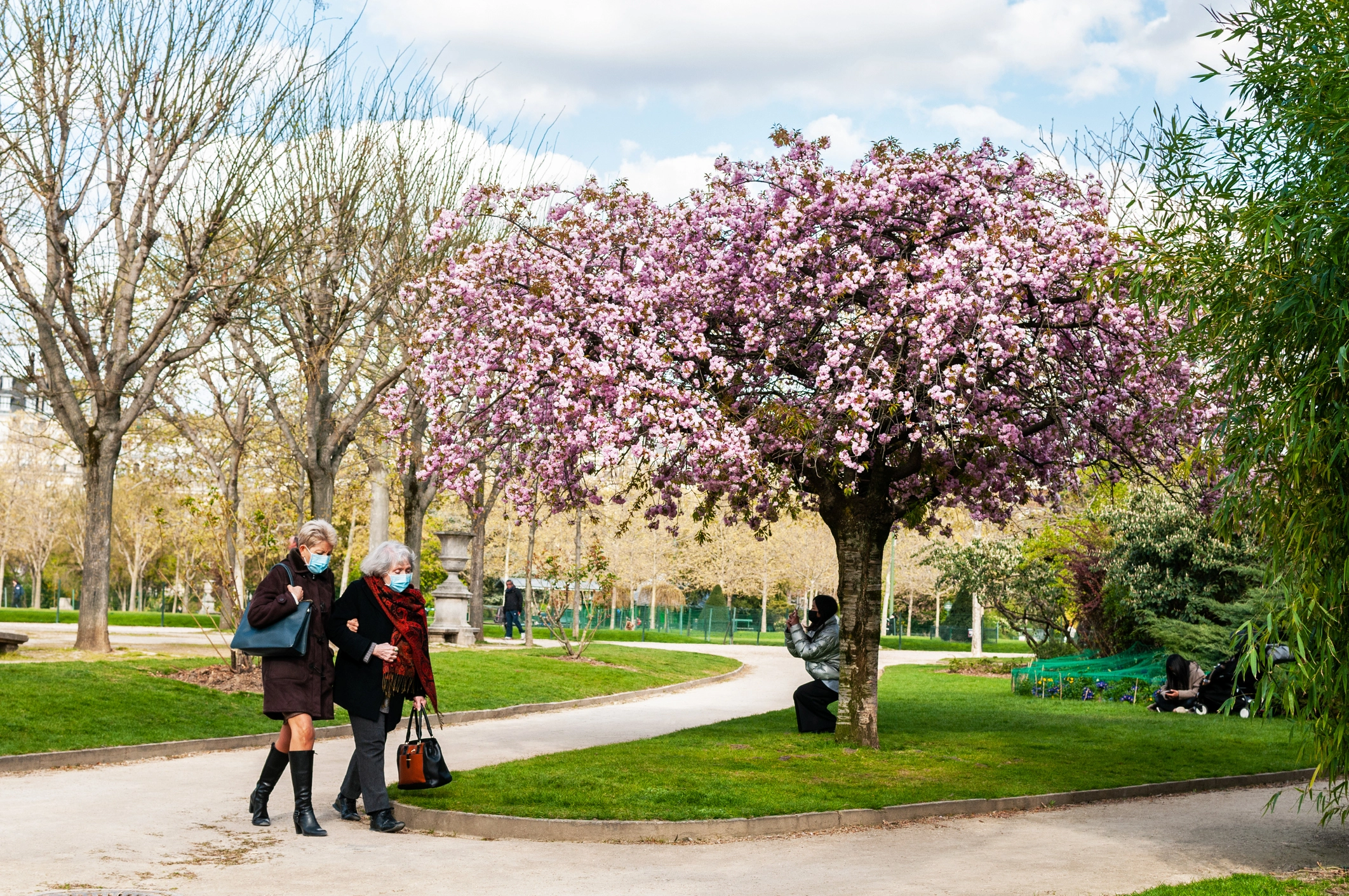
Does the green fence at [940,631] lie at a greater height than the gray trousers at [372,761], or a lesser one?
lesser

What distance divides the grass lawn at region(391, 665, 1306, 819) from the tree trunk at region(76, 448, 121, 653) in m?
10.1

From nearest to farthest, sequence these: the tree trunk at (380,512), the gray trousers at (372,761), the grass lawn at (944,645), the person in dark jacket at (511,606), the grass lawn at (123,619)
Result: 1. the gray trousers at (372,761)
2. the tree trunk at (380,512)
3. the person in dark jacket at (511,606)
4. the grass lawn at (123,619)
5. the grass lawn at (944,645)

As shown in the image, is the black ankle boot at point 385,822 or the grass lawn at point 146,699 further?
the grass lawn at point 146,699

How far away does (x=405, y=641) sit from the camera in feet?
29.3

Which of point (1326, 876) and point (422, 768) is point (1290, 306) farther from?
point (422, 768)

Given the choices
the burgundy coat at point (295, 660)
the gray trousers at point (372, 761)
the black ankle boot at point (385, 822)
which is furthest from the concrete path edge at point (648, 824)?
the burgundy coat at point (295, 660)

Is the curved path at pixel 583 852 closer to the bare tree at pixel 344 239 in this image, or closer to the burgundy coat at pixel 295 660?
the burgundy coat at pixel 295 660

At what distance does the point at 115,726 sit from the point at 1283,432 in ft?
39.0

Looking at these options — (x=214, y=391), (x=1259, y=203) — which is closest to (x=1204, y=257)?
(x=1259, y=203)

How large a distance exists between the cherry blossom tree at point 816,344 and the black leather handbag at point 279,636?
333 cm

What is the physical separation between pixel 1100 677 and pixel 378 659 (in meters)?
17.8

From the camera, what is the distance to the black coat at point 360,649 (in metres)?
8.78

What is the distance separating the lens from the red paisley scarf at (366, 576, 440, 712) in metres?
8.82

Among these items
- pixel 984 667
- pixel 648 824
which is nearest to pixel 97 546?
pixel 648 824
